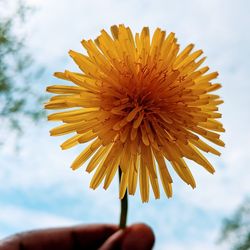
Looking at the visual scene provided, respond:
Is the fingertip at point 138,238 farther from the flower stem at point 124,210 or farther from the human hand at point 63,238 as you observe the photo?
the human hand at point 63,238

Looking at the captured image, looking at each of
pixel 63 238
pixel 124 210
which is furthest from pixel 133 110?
pixel 63 238

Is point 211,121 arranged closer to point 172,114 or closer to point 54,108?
point 172,114

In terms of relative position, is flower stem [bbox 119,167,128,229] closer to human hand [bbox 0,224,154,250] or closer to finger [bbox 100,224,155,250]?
finger [bbox 100,224,155,250]

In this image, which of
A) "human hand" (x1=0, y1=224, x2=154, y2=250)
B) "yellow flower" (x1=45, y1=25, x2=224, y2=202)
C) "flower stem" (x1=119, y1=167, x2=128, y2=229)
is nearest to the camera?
"flower stem" (x1=119, y1=167, x2=128, y2=229)

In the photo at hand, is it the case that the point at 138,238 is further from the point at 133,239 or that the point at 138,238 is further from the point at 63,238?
the point at 63,238

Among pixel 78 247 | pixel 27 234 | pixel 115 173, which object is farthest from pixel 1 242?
pixel 115 173

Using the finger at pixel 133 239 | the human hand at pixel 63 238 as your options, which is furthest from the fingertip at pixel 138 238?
the human hand at pixel 63 238

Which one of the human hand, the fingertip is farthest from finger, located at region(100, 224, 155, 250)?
the human hand
